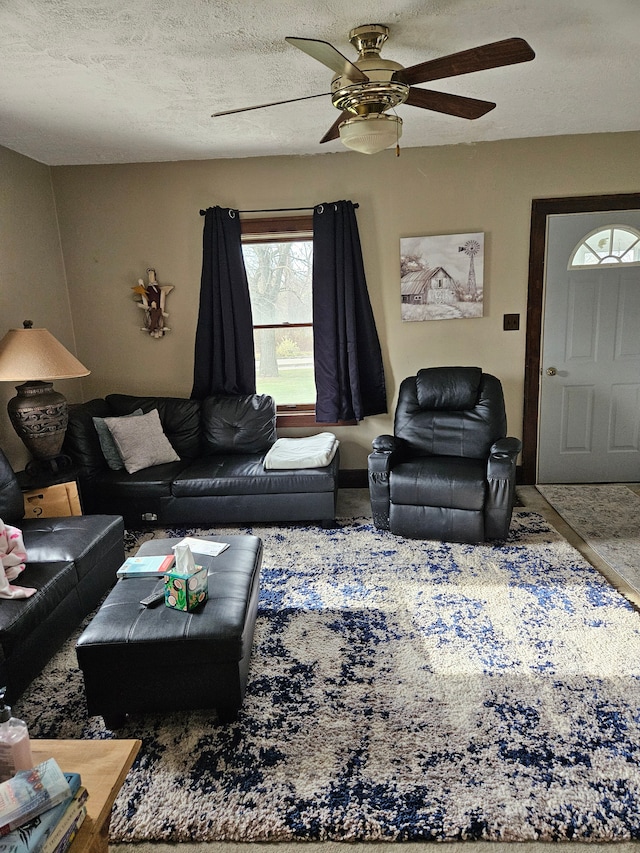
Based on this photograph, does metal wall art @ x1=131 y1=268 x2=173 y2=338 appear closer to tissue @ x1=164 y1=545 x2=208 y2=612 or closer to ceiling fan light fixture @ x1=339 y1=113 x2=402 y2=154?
ceiling fan light fixture @ x1=339 y1=113 x2=402 y2=154

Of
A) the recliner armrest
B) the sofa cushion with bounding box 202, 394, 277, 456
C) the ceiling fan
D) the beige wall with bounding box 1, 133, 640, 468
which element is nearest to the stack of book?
the ceiling fan

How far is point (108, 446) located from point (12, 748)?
9.18 ft

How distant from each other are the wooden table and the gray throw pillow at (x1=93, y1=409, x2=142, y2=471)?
2.56 metres

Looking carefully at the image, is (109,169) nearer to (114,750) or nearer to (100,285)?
(100,285)

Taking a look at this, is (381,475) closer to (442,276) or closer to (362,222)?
(442,276)

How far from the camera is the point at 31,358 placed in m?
3.25

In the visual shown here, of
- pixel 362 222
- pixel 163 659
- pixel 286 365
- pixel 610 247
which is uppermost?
pixel 362 222

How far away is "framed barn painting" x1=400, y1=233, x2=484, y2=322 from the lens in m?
4.24

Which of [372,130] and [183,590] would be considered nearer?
[183,590]

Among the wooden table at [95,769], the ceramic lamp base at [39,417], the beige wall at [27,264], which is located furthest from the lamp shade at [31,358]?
the wooden table at [95,769]

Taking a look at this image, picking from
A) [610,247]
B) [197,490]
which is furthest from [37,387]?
[610,247]

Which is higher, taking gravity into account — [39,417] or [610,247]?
[610,247]

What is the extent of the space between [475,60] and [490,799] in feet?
8.22

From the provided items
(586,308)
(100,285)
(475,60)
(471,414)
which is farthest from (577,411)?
(100,285)
